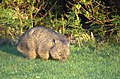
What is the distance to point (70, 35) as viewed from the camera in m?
13.1

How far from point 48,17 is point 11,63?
14.5 ft

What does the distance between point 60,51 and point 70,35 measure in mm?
2881

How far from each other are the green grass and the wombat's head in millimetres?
127

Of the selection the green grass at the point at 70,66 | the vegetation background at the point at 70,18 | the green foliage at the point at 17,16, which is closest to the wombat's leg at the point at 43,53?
the green grass at the point at 70,66

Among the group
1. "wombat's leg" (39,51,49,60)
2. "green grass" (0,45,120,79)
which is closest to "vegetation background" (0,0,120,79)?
"green grass" (0,45,120,79)

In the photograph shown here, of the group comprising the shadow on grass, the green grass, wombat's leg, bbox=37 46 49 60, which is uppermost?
wombat's leg, bbox=37 46 49 60

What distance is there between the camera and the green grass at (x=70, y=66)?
8.88 meters

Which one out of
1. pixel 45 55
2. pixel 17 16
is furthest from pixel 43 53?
pixel 17 16

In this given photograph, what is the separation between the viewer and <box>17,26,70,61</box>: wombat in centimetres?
1030

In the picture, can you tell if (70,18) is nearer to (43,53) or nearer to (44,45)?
(44,45)

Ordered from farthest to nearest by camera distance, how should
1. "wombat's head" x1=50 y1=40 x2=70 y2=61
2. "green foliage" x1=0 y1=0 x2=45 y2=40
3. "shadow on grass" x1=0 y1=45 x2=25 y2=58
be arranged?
"green foliage" x1=0 y1=0 x2=45 y2=40 < "shadow on grass" x1=0 y1=45 x2=25 y2=58 < "wombat's head" x1=50 y1=40 x2=70 y2=61

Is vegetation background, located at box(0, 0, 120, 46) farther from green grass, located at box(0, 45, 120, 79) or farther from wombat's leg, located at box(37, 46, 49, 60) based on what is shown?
wombat's leg, located at box(37, 46, 49, 60)

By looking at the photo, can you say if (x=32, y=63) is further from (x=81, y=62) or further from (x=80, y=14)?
(x=80, y=14)

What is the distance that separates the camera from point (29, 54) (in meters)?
10.5
